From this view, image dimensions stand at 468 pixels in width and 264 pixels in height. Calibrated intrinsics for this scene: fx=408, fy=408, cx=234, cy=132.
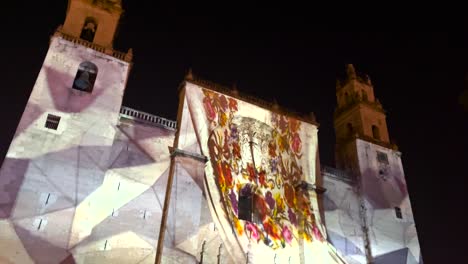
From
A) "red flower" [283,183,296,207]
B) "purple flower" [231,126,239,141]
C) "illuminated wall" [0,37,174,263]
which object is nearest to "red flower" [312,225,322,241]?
"red flower" [283,183,296,207]

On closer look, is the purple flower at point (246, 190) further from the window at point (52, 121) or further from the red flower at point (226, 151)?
the window at point (52, 121)

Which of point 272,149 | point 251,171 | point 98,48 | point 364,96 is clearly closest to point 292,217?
point 251,171

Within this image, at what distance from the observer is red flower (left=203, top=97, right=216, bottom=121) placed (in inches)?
885

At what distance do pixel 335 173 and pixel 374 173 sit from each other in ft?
9.60

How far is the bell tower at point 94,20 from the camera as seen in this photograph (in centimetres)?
2264

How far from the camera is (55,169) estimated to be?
1697 centimetres

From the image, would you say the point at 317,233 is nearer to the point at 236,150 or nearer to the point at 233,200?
the point at 233,200

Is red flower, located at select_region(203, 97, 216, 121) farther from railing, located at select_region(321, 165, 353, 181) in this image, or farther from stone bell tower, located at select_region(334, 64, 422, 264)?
stone bell tower, located at select_region(334, 64, 422, 264)

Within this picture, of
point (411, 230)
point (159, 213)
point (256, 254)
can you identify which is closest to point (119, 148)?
point (159, 213)

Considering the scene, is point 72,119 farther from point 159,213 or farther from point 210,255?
point 210,255

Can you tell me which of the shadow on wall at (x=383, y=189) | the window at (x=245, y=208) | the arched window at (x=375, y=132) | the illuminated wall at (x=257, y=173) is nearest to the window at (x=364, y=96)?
the arched window at (x=375, y=132)

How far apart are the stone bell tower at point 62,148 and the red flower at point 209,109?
451cm

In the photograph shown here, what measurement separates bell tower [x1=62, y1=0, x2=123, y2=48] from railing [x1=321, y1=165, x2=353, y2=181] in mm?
14830

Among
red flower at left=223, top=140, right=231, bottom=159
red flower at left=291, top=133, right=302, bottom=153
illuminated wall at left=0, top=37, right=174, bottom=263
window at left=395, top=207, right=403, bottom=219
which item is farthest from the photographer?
window at left=395, top=207, right=403, bottom=219
